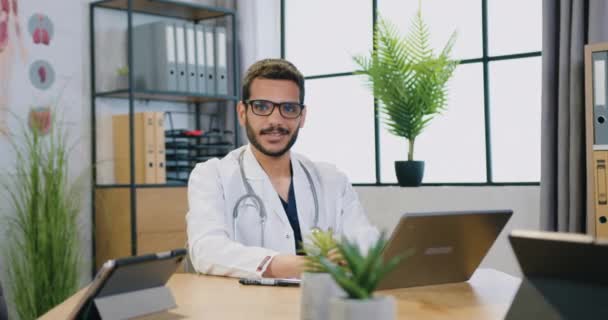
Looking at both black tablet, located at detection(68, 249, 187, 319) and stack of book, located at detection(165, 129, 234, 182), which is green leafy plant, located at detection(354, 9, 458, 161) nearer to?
stack of book, located at detection(165, 129, 234, 182)

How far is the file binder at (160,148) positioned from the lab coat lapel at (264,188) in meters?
1.78

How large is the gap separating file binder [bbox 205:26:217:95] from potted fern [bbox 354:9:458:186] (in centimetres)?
103

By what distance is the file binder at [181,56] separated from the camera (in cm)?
418

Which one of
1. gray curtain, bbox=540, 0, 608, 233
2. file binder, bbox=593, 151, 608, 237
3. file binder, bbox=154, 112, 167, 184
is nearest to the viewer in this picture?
file binder, bbox=593, 151, 608, 237

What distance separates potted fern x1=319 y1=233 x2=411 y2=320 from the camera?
922mm

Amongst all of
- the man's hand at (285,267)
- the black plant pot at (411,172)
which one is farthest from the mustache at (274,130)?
the black plant pot at (411,172)

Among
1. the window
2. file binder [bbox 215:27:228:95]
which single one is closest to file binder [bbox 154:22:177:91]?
file binder [bbox 215:27:228:95]

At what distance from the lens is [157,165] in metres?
4.11

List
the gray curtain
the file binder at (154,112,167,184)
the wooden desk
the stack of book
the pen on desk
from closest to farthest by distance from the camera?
the wooden desk, the pen on desk, the gray curtain, the file binder at (154,112,167,184), the stack of book

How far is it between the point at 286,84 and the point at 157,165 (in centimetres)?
190

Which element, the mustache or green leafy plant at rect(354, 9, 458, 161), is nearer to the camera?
the mustache

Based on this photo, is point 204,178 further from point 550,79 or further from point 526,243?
point 550,79

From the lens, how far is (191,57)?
14.0 feet

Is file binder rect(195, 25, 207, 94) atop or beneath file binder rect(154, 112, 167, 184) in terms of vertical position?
atop
